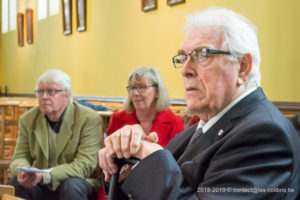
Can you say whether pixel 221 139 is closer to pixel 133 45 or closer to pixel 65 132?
pixel 65 132

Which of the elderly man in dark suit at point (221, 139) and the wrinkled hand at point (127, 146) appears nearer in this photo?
the elderly man in dark suit at point (221, 139)

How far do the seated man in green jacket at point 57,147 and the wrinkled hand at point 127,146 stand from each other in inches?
67.5

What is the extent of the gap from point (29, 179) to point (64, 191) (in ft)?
0.97

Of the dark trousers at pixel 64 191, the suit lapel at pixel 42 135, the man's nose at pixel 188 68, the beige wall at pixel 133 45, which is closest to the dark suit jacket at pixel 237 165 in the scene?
the man's nose at pixel 188 68

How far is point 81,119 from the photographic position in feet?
11.0

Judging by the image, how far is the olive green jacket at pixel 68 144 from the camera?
3.21 meters

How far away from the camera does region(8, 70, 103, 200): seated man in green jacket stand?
3.05m

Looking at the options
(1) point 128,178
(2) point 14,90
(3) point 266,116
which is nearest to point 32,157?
(1) point 128,178

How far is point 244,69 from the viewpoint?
1.38m

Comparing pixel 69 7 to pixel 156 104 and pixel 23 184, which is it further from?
pixel 23 184

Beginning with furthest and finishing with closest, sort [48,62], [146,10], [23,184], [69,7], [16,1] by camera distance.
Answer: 1. [16,1]
2. [48,62]
3. [69,7]
4. [146,10]
5. [23,184]

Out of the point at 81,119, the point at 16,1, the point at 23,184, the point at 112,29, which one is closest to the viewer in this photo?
the point at 23,184

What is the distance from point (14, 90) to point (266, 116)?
11.9 meters

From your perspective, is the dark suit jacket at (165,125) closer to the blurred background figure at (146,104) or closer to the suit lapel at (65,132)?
the blurred background figure at (146,104)
